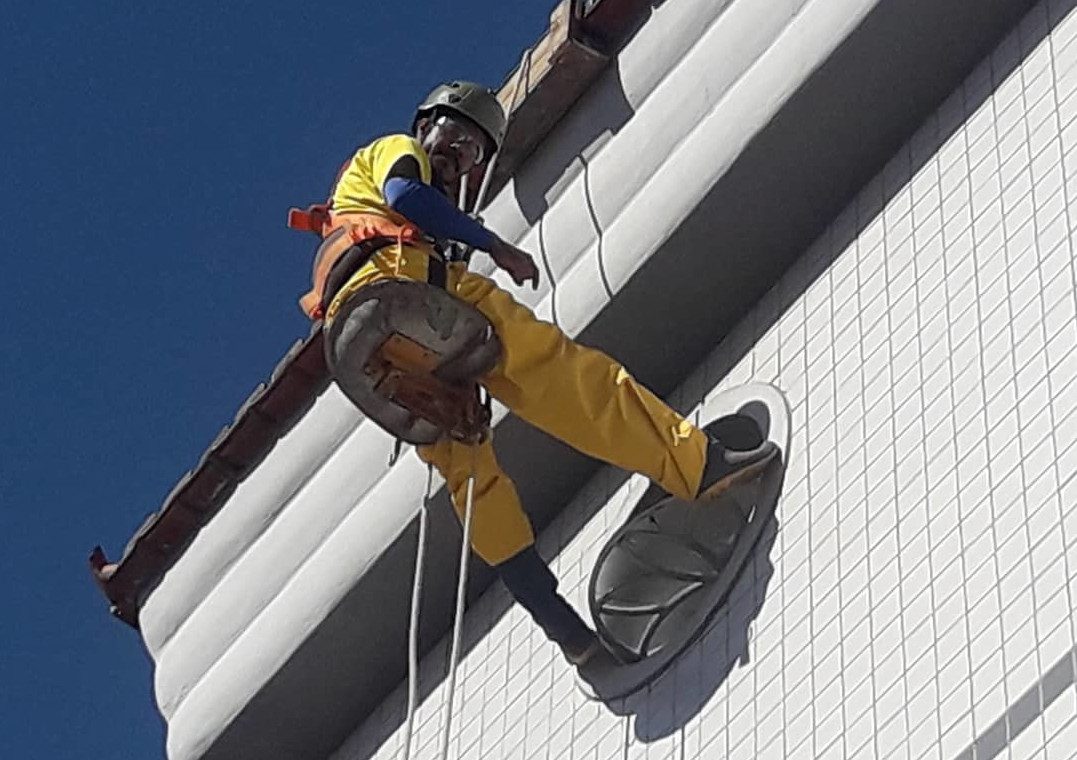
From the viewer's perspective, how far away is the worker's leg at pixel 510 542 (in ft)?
27.8

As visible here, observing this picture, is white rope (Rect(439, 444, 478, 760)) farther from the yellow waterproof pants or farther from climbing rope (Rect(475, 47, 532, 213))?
climbing rope (Rect(475, 47, 532, 213))

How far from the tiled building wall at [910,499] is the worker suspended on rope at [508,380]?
0.30 m

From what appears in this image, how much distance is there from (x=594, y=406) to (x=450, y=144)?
100 cm

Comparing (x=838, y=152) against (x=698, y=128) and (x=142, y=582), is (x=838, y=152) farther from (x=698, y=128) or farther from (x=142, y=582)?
(x=142, y=582)

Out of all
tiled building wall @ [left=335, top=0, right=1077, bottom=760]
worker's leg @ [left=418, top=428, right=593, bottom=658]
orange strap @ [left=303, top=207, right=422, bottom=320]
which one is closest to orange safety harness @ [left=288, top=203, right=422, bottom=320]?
orange strap @ [left=303, top=207, right=422, bottom=320]

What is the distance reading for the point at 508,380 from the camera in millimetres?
8414

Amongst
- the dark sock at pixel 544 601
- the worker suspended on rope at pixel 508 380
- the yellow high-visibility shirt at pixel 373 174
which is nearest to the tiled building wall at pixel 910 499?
the dark sock at pixel 544 601

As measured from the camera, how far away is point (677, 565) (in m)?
8.85

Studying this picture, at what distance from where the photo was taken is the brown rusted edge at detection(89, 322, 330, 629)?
10133 millimetres

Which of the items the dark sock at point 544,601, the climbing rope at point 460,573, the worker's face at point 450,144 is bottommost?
the dark sock at point 544,601

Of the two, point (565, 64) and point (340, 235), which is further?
point (565, 64)

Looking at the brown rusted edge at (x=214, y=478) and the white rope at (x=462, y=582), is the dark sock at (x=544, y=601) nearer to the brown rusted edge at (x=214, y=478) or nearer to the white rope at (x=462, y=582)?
the white rope at (x=462, y=582)

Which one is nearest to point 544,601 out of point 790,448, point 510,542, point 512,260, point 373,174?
point 510,542

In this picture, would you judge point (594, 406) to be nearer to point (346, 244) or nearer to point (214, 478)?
point (346, 244)
